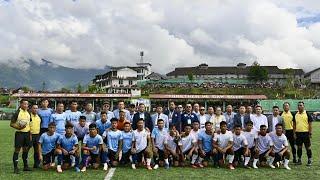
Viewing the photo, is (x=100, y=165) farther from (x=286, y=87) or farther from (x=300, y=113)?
(x=286, y=87)

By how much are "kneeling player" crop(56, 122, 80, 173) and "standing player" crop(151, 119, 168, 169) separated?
76.6 inches

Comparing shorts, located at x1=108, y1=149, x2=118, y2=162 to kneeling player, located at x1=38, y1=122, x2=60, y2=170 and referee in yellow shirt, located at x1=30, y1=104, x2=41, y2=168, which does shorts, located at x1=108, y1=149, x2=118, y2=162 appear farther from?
referee in yellow shirt, located at x1=30, y1=104, x2=41, y2=168

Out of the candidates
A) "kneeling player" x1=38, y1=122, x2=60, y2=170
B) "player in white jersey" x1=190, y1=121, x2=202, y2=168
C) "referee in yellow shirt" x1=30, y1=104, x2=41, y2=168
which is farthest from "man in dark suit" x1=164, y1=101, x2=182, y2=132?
"referee in yellow shirt" x1=30, y1=104, x2=41, y2=168

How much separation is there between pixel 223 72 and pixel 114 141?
113152 millimetres

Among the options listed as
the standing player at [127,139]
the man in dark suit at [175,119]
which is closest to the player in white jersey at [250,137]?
the man in dark suit at [175,119]

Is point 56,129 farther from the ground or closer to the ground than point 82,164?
farther from the ground

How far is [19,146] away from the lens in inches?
388

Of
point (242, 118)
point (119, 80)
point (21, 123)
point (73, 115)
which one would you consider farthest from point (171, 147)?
point (119, 80)

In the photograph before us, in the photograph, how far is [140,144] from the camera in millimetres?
10719

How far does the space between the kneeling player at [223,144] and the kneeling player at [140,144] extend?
1.75 metres

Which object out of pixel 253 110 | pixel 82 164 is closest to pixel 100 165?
pixel 82 164

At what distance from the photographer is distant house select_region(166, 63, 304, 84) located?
116 meters

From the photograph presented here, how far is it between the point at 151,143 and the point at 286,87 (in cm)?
7711

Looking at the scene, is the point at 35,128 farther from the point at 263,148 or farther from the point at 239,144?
the point at 263,148
